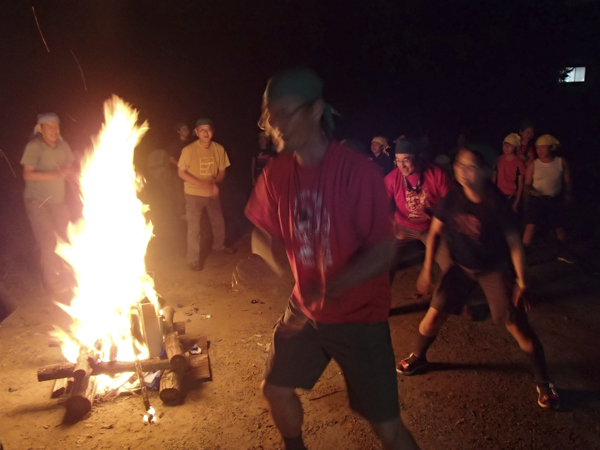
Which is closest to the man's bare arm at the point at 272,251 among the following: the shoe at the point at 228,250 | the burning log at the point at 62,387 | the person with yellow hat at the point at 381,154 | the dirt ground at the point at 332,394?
the dirt ground at the point at 332,394

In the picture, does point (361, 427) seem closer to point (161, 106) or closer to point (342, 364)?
point (342, 364)

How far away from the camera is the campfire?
409 centimetres

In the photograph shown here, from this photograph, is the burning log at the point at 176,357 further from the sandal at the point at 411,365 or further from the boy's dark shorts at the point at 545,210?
the boy's dark shorts at the point at 545,210

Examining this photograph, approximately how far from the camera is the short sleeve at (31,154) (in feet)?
19.7

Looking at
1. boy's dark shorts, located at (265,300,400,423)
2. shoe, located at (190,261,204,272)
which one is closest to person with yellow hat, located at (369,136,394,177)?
shoe, located at (190,261,204,272)

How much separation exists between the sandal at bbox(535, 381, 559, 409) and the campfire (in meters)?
2.87

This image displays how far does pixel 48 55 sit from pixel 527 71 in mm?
15043

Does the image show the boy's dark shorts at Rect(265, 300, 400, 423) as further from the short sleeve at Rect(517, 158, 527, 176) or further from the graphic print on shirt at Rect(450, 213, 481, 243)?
the short sleeve at Rect(517, 158, 527, 176)

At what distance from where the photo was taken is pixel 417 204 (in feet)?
17.1

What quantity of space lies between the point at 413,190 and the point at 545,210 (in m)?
3.77

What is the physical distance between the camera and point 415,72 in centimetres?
1544

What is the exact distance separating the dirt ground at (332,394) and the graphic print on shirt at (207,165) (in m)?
2.21

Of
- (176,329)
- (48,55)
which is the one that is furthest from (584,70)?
Answer: (176,329)

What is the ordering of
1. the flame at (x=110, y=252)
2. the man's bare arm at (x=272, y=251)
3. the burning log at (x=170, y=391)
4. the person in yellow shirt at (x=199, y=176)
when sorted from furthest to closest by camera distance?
the person in yellow shirt at (x=199, y=176), the flame at (x=110, y=252), the burning log at (x=170, y=391), the man's bare arm at (x=272, y=251)
